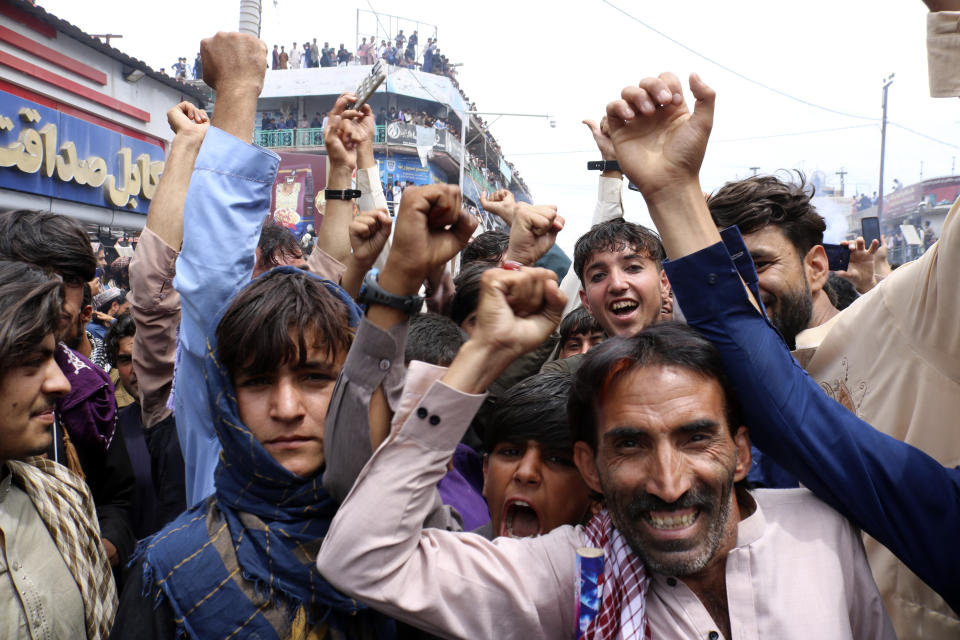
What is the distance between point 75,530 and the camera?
6.36 feet

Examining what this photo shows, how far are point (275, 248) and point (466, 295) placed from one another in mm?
1442

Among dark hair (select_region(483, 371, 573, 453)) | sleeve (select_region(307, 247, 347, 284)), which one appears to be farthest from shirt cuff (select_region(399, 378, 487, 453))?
sleeve (select_region(307, 247, 347, 284))

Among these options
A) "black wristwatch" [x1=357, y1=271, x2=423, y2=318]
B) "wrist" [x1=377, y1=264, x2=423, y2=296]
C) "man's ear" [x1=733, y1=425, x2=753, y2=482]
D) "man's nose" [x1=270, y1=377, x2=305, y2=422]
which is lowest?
"man's ear" [x1=733, y1=425, x2=753, y2=482]

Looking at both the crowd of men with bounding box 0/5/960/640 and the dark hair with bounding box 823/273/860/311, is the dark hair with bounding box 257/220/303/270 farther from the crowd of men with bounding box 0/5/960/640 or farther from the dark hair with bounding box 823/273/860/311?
the dark hair with bounding box 823/273/860/311

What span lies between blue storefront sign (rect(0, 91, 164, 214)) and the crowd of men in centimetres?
1146

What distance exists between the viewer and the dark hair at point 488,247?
162 inches

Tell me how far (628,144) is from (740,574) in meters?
1.01

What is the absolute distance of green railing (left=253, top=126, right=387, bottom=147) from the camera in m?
36.9

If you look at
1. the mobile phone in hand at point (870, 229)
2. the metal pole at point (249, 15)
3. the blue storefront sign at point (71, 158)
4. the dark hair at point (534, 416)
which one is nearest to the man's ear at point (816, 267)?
the dark hair at point (534, 416)

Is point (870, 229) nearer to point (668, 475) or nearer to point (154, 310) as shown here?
point (668, 475)

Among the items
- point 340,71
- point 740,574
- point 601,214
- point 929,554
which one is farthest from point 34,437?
point 340,71

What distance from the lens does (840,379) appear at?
6.52 ft

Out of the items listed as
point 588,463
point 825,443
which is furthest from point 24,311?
point 825,443

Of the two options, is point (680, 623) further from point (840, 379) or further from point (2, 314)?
point (2, 314)
